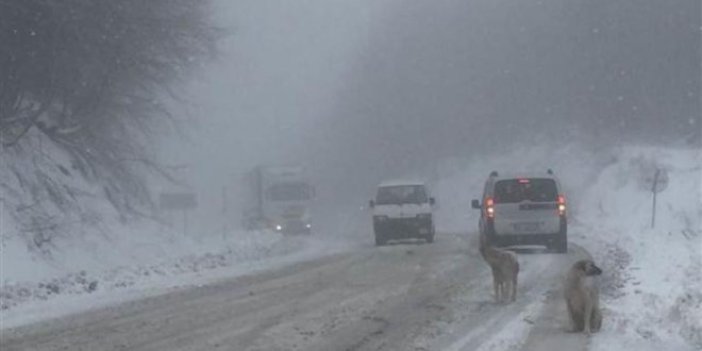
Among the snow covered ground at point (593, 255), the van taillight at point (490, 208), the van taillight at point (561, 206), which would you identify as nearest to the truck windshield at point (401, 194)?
the snow covered ground at point (593, 255)

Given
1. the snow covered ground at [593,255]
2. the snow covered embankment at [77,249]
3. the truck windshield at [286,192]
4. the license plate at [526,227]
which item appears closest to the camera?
the snow covered ground at [593,255]

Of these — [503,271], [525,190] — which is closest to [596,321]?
[503,271]

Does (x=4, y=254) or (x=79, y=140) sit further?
(x=79, y=140)

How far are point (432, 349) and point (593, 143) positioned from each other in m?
62.2

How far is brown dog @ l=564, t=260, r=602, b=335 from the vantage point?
1205 cm

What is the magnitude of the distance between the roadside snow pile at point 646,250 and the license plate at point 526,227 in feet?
4.91

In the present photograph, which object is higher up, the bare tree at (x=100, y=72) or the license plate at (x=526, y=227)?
the bare tree at (x=100, y=72)

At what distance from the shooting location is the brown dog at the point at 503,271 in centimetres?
1558

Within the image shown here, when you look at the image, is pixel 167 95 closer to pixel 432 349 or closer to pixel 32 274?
pixel 32 274

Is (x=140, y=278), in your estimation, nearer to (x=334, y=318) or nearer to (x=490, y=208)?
(x=490, y=208)

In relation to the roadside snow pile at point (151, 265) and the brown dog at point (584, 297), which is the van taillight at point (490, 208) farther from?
the brown dog at point (584, 297)

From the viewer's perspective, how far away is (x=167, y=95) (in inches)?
1531

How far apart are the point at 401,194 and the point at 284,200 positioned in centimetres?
1297

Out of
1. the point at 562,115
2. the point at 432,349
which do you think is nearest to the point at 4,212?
the point at 432,349
